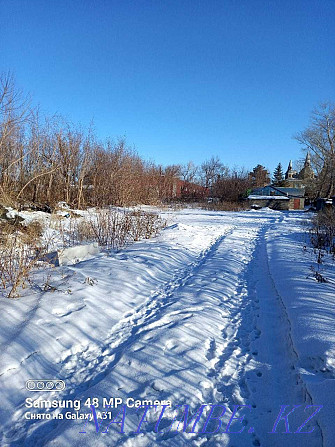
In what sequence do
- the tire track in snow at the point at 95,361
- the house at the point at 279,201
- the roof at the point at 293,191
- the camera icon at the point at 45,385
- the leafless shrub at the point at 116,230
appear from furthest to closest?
the roof at the point at 293,191 → the house at the point at 279,201 → the leafless shrub at the point at 116,230 → the camera icon at the point at 45,385 → the tire track in snow at the point at 95,361

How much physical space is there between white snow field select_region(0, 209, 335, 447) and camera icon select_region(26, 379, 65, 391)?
0.05 m

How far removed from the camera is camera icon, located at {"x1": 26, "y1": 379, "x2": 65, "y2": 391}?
2.39m

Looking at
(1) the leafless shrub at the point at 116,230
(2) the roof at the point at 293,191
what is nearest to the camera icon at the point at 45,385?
(1) the leafless shrub at the point at 116,230

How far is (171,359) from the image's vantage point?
2.79 m

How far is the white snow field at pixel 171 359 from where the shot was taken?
6.50ft

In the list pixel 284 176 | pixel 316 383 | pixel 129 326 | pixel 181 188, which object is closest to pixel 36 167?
pixel 129 326

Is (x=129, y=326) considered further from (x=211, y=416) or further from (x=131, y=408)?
(x=211, y=416)

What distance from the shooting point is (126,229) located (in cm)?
893

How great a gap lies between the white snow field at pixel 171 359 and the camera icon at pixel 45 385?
5cm

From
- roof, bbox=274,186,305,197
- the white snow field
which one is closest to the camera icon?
the white snow field

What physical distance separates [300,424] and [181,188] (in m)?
40.2

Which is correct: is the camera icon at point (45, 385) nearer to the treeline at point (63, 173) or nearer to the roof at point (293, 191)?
the treeline at point (63, 173)

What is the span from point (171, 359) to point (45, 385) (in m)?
1.30

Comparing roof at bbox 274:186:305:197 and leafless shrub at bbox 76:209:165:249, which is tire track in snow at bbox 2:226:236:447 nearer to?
leafless shrub at bbox 76:209:165:249
